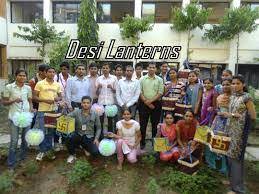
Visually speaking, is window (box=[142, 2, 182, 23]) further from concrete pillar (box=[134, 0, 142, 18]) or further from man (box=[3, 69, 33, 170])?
man (box=[3, 69, 33, 170])

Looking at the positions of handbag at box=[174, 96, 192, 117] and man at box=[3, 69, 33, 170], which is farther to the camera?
handbag at box=[174, 96, 192, 117]

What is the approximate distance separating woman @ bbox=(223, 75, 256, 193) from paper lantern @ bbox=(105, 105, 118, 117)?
86.6 inches

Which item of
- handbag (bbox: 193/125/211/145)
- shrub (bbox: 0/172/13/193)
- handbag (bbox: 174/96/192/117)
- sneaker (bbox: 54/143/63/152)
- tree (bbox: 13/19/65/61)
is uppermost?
tree (bbox: 13/19/65/61)

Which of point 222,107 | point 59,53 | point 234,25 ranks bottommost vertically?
point 222,107

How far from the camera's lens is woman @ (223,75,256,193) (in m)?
4.39

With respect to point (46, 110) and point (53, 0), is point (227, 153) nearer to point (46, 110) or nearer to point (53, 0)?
point (46, 110)

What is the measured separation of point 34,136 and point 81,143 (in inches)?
35.5

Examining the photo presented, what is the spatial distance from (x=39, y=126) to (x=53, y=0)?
1618cm

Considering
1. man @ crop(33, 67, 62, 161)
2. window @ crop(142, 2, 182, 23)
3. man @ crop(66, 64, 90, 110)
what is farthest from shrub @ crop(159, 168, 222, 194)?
window @ crop(142, 2, 182, 23)

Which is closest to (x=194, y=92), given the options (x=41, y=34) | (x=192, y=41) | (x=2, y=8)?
(x=192, y=41)

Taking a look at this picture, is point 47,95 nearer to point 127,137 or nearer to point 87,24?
point 127,137

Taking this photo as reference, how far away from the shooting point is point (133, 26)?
17.3 m

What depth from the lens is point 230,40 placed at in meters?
18.1

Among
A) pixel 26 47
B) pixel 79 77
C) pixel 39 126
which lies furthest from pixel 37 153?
pixel 26 47
